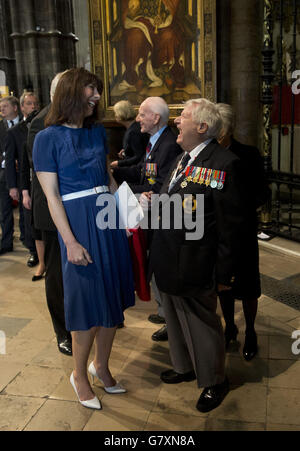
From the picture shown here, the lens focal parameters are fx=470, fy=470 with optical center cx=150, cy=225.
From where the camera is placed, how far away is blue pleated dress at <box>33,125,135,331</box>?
245cm

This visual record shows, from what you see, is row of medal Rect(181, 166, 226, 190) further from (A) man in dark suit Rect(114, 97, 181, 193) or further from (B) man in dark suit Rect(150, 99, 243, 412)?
(A) man in dark suit Rect(114, 97, 181, 193)

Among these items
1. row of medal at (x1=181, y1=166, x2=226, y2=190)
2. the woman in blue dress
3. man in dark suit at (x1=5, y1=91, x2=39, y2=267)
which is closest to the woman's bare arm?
the woman in blue dress

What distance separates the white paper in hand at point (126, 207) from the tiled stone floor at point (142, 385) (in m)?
1.06

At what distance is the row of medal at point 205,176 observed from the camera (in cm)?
239

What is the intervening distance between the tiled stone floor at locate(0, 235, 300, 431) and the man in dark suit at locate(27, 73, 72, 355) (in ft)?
0.47

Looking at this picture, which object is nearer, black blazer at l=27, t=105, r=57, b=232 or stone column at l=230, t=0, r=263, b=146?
black blazer at l=27, t=105, r=57, b=232

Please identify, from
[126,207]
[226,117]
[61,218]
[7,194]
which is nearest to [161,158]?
[226,117]

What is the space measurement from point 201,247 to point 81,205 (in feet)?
2.22

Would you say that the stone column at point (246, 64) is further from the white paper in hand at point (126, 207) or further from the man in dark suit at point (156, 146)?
the white paper in hand at point (126, 207)

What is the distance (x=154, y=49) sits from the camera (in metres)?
7.42

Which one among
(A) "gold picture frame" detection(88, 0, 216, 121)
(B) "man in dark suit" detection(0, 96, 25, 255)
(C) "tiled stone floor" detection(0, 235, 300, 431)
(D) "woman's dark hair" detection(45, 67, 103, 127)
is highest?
(A) "gold picture frame" detection(88, 0, 216, 121)

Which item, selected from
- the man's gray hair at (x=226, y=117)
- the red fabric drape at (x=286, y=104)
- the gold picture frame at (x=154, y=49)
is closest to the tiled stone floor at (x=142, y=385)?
the man's gray hair at (x=226, y=117)

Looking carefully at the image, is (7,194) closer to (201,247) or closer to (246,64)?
(246,64)
